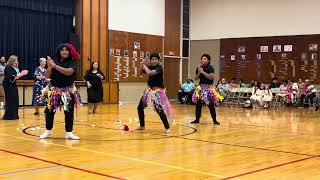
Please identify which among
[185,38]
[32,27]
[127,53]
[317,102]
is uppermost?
[185,38]

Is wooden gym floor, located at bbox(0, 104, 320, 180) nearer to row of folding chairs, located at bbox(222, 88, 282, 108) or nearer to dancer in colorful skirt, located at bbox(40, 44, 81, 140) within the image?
dancer in colorful skirt, located at bbox(40, 44, 81, 140)

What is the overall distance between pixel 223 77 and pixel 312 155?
14438 millimetres

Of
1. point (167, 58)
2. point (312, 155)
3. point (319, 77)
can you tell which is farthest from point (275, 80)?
point (312, 155)

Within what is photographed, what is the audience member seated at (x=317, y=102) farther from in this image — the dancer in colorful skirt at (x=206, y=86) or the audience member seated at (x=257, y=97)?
the dancer in colorful skirt at (x=206, y=86)

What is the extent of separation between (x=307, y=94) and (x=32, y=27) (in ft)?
33.6

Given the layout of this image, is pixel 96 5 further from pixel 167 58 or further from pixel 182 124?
pixel 182 124

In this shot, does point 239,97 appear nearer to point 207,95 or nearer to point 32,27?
point 32,27

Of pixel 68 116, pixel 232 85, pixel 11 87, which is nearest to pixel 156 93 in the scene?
pixel 68 116

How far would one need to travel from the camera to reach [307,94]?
16875 mm

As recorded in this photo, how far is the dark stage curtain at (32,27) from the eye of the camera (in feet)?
49.7

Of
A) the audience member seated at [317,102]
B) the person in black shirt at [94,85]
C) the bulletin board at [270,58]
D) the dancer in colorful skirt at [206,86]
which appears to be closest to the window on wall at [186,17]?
the bulletin board at [270,58]

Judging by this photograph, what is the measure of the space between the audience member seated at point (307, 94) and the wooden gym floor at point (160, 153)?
317 inches

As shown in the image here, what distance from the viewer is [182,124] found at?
9.70m

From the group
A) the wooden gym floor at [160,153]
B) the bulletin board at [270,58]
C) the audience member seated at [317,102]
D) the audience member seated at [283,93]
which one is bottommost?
the wooden gym floor at [160,153]
